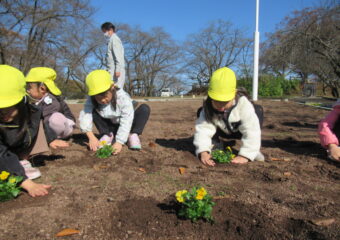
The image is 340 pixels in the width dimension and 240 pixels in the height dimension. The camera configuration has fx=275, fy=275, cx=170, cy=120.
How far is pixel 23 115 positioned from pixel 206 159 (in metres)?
1.75

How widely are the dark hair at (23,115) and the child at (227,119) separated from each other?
165cm

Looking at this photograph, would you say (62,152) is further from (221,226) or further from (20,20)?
(20,20)

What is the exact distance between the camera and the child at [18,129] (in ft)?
6.50

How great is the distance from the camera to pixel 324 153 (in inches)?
125

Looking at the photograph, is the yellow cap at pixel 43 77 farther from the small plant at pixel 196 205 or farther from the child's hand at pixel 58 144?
the small plant at pixel 196 205

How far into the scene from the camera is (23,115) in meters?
2.29

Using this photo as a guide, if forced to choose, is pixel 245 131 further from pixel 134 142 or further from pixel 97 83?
pixel 97 83

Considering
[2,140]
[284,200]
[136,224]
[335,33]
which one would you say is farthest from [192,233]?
[335,33]

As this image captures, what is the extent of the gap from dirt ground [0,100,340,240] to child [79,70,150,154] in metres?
0.24

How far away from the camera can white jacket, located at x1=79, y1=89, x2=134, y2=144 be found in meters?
3.38

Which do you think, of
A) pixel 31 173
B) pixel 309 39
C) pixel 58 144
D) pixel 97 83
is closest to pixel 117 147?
pixel 97 83

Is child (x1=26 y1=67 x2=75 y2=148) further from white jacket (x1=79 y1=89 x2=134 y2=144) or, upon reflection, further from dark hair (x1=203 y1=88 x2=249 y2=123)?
dark hair (x1=203 y1=88 x2=249 y2=123)

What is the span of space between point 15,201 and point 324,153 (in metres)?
3.14

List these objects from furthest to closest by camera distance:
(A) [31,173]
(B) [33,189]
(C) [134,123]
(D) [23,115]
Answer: (C) [134,123]
(A) [31,173]
(D) [23,115]
(B) [33,189]
